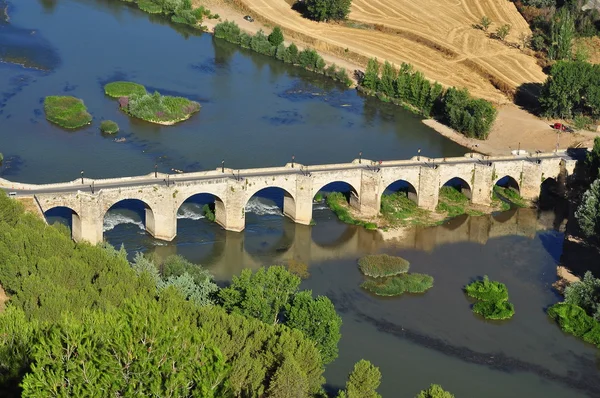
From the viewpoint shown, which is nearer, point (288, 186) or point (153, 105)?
point (288, 186)

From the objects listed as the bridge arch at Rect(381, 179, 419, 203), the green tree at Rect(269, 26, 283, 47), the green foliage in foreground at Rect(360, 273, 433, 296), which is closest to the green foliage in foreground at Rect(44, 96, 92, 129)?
the bridge arch at Rect(381, 179, 419, 203)

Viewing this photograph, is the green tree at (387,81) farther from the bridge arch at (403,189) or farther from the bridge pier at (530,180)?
the bridge pier at (530,180)

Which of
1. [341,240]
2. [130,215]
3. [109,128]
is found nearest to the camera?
[130,215]

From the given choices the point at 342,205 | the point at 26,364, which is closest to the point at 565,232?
the point at 342,205

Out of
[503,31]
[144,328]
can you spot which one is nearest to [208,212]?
[144,328]

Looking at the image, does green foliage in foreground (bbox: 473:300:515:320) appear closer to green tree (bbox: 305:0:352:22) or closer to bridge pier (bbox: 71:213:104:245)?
bridge pier (bbox: 71:213:104:245)

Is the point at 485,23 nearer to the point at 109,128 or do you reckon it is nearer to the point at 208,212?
the point at 109,128

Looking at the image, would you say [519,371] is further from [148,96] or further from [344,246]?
[148,96]
